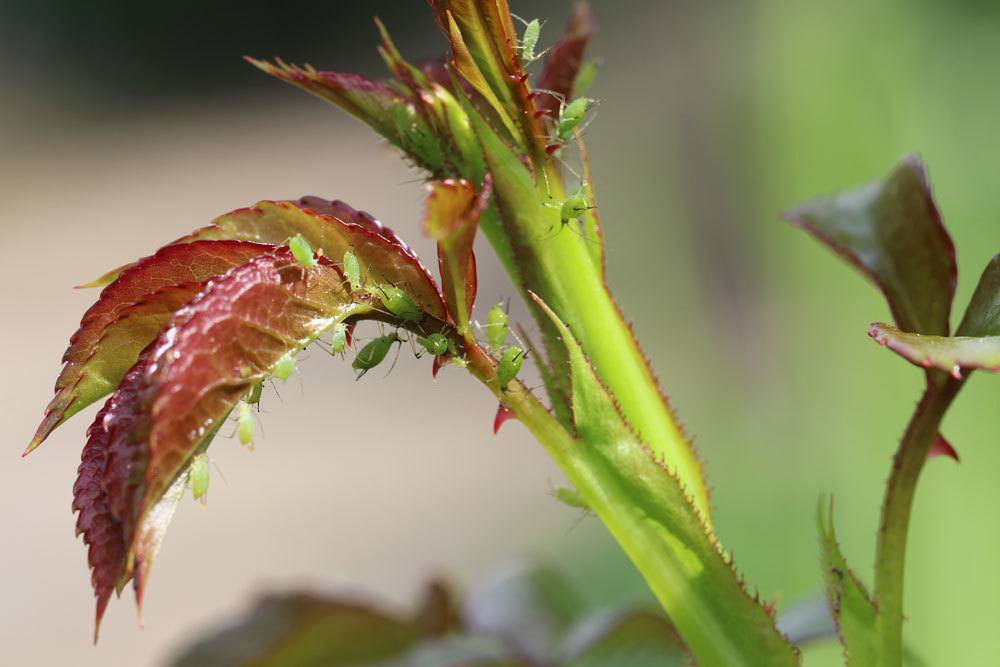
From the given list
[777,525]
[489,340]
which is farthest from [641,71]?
[489,340]

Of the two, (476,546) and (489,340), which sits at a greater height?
(489,340)

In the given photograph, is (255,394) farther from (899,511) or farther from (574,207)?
→ (899,511)

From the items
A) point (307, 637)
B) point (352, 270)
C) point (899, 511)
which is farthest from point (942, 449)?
point (307, 637)

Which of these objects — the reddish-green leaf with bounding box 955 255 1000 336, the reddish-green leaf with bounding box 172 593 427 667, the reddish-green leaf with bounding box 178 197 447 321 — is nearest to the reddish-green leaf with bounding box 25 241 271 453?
the reddish-green leaf with bounding box 178 197 447 321

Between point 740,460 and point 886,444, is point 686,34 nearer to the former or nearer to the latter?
point 740,460

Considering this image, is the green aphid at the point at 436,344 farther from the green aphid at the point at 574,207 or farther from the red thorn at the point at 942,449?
the red thorn at the point at 942,449

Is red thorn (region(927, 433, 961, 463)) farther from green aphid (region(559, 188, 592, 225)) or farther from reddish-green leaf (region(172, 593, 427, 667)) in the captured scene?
reddish-green leaf (region(172, 593, 427, 667))
